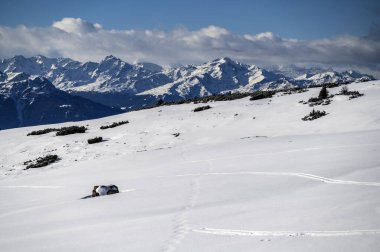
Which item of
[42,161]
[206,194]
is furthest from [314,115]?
[42,161]

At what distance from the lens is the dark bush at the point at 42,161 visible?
20.5 meters

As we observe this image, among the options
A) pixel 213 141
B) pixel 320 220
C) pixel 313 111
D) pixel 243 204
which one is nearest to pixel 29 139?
pixel 213 141

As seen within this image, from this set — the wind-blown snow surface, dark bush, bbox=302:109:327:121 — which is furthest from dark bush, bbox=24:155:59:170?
dark bush, bbox=302:109:327:121

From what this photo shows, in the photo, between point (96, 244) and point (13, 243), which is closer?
point (96, 244)

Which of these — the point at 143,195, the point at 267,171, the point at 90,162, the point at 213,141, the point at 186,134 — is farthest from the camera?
the point at 186,134

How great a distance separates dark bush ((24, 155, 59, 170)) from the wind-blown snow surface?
18.9 inches

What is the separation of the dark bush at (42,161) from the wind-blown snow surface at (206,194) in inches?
18.9

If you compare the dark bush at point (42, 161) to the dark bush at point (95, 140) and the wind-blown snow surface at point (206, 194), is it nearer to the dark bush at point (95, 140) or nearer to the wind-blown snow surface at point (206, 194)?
the wind-blown snow surface at point (206, 194)

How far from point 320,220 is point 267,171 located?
5889 mm

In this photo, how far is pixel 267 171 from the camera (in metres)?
12.4

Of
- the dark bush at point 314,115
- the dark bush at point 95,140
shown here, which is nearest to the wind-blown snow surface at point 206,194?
the dark bush at point 95,140

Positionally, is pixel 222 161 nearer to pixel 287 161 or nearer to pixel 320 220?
pixel 287 161

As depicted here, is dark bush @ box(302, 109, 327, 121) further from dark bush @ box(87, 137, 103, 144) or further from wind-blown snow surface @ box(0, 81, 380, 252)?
dark bush @ box(87, 137, 103, 144)

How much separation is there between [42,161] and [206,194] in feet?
46.4
